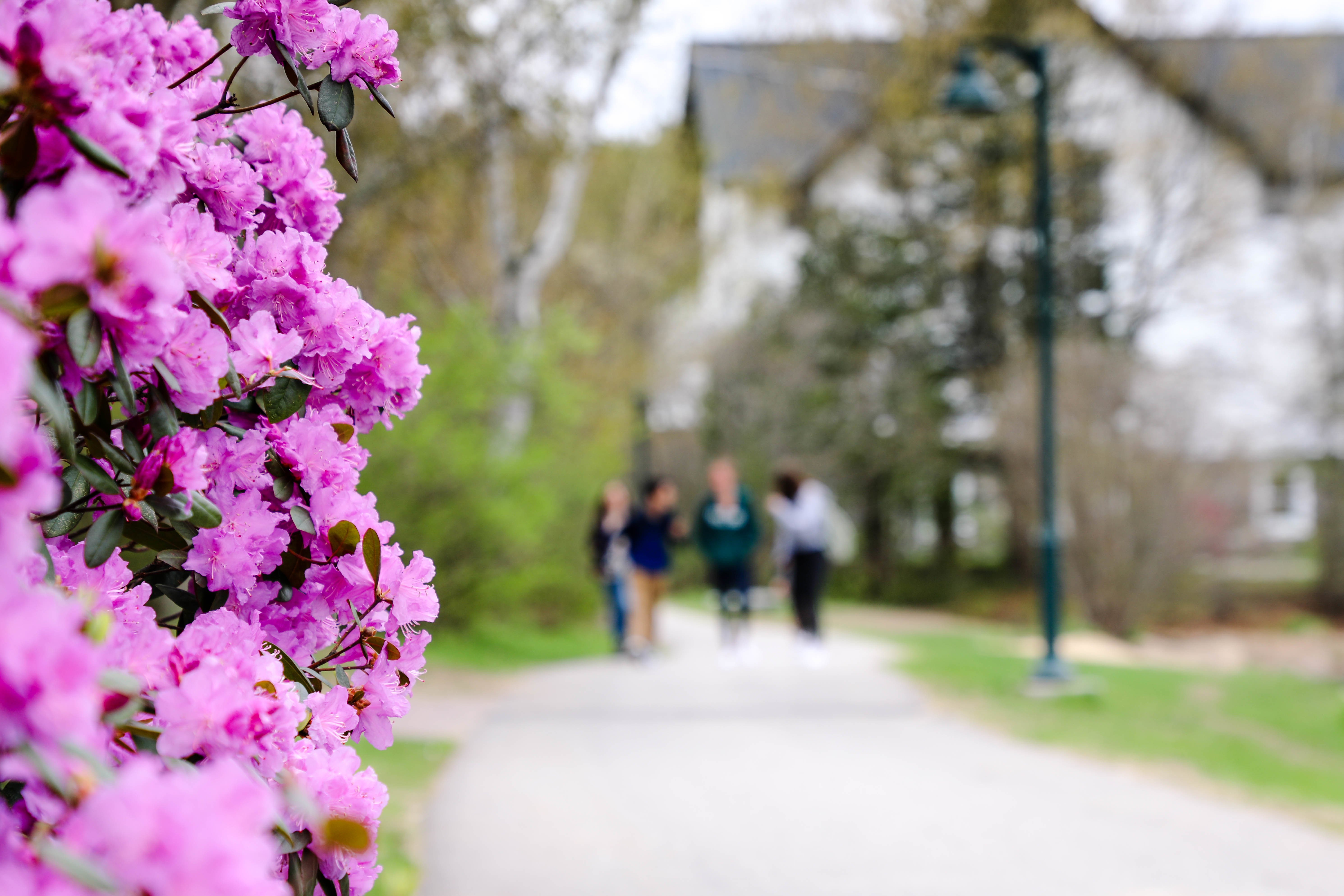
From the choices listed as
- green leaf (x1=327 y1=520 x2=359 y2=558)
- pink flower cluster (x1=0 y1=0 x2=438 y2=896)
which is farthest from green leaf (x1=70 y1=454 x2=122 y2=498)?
green leaf (x1=327 y1=520 x2=359 y2=558)

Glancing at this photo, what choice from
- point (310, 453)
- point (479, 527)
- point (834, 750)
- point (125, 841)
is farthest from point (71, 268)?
point (479, 527)

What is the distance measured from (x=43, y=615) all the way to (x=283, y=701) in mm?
448

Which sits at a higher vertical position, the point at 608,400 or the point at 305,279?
the point at 608,400

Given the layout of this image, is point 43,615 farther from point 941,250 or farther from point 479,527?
point 941,250

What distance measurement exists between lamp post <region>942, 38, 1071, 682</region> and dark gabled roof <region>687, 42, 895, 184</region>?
41.8ft

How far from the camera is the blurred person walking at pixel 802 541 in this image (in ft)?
39.7

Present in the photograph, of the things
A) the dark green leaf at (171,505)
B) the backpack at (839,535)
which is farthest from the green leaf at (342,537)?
the backpack at (839,535)

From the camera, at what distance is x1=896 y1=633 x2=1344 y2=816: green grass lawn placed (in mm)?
7473

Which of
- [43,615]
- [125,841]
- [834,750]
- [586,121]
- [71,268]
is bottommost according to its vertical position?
[834,750]

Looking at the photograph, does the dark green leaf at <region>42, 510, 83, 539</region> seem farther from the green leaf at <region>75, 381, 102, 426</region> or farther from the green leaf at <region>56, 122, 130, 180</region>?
the green leaf at <region>56, 122, 130, 180</region>

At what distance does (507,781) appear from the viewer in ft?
23.4

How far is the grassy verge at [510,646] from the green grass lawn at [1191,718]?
4409mm

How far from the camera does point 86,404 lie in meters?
1.26

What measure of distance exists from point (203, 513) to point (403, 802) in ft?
17.5
